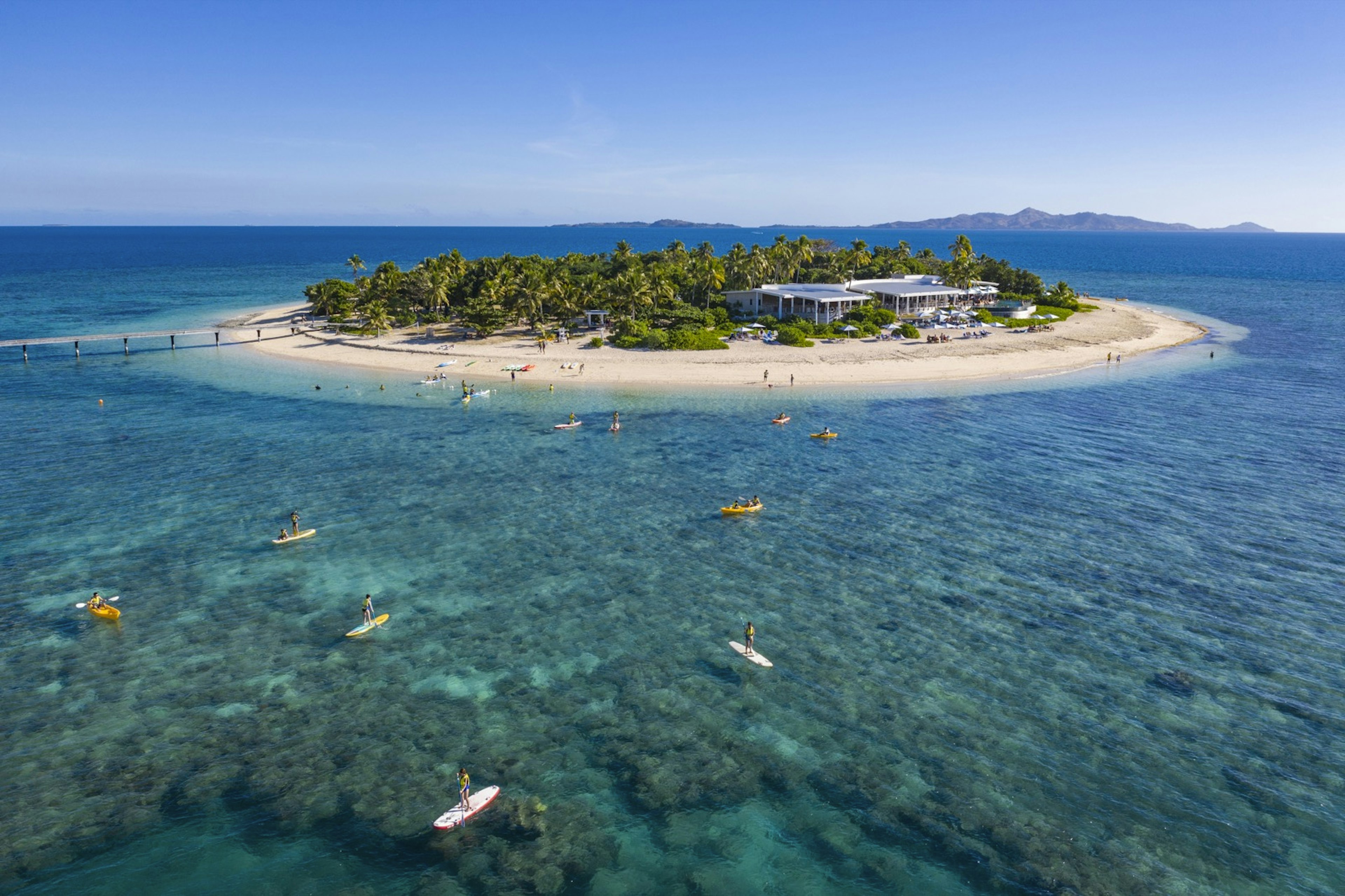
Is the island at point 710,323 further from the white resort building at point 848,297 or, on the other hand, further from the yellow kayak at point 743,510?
the yellow kayak at point 743,510

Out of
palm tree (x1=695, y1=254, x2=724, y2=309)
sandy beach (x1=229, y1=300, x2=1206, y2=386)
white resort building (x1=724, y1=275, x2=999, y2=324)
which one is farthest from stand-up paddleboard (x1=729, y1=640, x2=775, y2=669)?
palm tree (x1=695, y1=254, x2=724, y2=309)

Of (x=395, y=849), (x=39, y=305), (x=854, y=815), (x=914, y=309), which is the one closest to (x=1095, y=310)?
(x=914, y=309)

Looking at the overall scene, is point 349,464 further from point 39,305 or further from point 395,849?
point 39,305

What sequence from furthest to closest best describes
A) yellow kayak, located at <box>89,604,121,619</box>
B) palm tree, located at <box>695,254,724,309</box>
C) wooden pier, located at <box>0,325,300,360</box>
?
palm tree, located at <box>695,254,724,309</box> < wooden pier, located at <box>0,325,300,360</box> < yellow kayak, located at <box>89,604,121,619</box>

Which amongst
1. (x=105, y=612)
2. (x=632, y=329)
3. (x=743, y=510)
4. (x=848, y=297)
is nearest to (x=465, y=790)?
(x=105, y=612)

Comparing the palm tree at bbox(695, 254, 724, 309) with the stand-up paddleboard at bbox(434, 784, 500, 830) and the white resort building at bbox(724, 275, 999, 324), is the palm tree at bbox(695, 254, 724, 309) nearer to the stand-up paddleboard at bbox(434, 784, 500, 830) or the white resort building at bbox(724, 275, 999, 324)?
the white resort building at bbox(724, 275, 999, 324)

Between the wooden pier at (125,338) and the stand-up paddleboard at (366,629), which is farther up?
the wooden pier at (125,338)

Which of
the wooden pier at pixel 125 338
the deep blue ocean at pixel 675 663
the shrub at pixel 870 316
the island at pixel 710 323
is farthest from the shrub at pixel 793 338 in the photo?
the wooden pier at pixel 125 338
